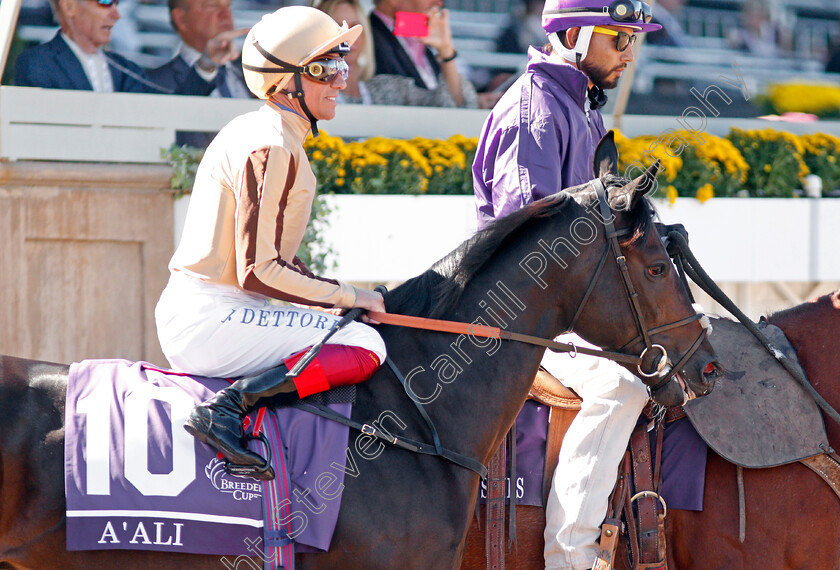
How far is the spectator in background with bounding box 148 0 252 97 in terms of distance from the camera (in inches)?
251

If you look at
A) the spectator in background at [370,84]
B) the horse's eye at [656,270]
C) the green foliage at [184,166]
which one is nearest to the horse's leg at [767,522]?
the horse's eye at [656,270]

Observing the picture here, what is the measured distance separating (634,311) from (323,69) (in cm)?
130

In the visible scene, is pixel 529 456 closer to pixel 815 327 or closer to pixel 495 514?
pixel 495 514

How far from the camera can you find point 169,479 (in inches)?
101

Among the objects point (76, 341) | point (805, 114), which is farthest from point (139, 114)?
point (805, 114)

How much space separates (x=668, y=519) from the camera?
10.9ft

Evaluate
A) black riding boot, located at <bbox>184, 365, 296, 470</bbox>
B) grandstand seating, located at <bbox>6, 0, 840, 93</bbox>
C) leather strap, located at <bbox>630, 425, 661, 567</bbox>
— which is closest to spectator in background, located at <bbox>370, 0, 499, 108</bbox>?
grandstand seating, located at <bbox>6, 0, 840, 93</bbox>

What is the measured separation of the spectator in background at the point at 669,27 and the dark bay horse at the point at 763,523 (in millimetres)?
5242

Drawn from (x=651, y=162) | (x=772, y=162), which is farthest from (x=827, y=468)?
(x=772, y=162)

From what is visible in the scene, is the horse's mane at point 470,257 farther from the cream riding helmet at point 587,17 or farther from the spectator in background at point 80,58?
the spectator in background at point 80,58

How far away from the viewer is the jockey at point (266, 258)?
8.82 feet

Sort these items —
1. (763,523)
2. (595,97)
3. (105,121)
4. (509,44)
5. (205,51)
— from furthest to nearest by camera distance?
(509,44) < (205,51) < (105,121) < (595,97) < (763,523)

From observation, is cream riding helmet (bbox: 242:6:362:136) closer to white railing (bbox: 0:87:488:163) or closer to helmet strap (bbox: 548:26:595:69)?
helmet strap (bbox: 548:26:595:69)

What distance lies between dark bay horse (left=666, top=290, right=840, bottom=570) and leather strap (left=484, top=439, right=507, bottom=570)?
65 cm
